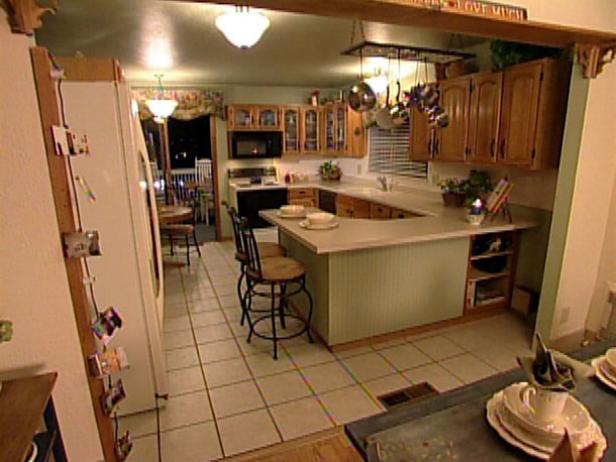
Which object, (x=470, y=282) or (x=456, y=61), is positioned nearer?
(x=470, y=282)

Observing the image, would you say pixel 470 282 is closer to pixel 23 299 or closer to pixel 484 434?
pixel 484 434

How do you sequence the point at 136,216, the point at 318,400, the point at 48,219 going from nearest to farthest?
the point at 48,219 → the point at 136,216 → the point at 318,400

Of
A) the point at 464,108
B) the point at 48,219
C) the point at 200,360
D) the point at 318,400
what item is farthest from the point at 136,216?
the point at 464,108

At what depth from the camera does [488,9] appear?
178cm

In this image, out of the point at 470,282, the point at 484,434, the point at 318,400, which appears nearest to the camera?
the point at 484,434

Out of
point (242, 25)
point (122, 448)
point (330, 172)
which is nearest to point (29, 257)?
point (122, 448)

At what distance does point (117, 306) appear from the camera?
207 centimetres

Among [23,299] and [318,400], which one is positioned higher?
[23,299]

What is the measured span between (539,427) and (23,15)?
1910 millimetres

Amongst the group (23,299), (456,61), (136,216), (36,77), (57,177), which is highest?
(456,61)

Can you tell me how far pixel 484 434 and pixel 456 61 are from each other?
12.0ft

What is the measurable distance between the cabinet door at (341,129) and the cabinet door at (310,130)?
1.10ft

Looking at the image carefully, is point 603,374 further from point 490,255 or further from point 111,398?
point 490,255

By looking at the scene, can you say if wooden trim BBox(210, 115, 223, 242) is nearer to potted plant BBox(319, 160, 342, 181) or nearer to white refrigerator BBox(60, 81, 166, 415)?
potted plant BBox(319, 160, 342, 181)
